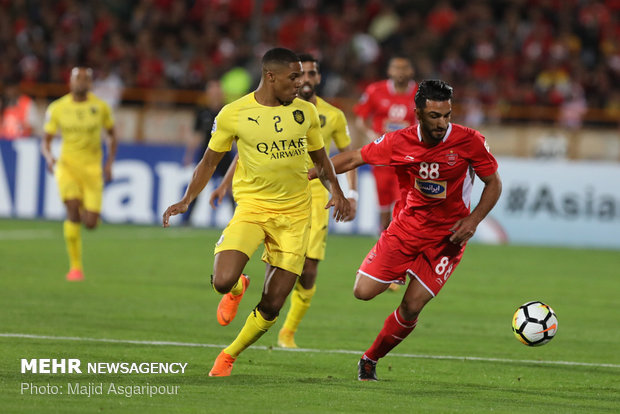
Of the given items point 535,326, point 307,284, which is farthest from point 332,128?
point 535,326

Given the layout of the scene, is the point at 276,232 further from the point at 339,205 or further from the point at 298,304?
the point at 298,304

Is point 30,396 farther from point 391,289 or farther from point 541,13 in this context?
point 541,13

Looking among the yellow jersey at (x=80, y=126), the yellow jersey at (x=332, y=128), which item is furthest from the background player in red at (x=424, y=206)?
the yellow jersey at (x=80, y=126)

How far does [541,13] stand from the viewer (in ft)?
85.6

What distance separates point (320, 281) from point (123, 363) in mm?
6669

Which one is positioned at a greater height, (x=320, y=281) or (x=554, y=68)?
→ (x=554, y=68)

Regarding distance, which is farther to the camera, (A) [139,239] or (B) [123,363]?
(A) [139,239]

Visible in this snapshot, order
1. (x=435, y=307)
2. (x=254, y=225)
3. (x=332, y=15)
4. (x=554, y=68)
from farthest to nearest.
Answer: (x=332, y=15)
(x=554, y=68)
(x=435, y=307)
(x=254, y=225)

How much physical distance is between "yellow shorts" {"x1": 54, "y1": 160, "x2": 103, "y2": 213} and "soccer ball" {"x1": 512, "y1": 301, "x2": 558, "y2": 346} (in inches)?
290

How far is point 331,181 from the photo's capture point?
26.7 ft

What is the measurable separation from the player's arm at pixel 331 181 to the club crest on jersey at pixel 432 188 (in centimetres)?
56

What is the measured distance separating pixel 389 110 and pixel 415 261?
6491 mm

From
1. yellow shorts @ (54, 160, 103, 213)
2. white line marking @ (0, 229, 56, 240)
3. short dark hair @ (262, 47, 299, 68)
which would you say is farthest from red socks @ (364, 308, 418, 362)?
white line marking @ (0, 229, 56, 240)

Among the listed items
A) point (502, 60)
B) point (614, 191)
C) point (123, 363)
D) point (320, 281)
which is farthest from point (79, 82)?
point (502, 60)
